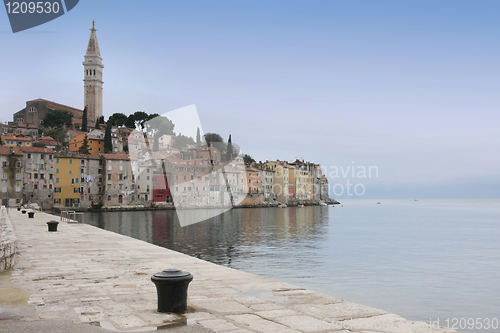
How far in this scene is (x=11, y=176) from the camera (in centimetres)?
7575

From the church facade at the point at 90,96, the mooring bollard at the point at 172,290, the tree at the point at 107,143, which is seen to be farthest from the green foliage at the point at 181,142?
the mooring bollard at the point at 172,290

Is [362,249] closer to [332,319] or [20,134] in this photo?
[332,319]

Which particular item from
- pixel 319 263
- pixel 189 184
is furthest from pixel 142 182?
pixel 319 263

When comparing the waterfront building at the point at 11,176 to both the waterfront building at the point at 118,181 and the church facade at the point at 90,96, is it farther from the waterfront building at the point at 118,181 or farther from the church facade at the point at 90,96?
the church facade at the point at 90,96

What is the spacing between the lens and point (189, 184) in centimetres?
10069

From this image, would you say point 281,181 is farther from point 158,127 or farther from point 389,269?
point 389,269

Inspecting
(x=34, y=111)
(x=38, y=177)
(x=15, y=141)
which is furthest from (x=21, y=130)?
(x=38, y=177)

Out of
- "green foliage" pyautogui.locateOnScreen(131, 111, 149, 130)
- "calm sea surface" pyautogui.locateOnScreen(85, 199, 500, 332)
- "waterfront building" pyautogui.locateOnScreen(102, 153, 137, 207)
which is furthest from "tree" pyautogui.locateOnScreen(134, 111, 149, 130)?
"calm sea surface" pyautogui.locateOnScreen(85, 199, 500, 332)

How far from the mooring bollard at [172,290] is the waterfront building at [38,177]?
82449 mm

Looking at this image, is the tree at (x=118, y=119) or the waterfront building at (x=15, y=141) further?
the tree at (x=118, y=119)

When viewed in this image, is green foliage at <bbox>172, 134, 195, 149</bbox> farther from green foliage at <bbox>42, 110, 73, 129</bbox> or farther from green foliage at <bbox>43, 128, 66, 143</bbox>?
green foliage at <bbox>42, 110, 73, 129</bbox>

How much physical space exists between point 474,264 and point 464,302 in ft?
36.3

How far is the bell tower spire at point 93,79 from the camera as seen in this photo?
13525cm

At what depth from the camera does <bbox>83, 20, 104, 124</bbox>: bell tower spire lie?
135250mm
